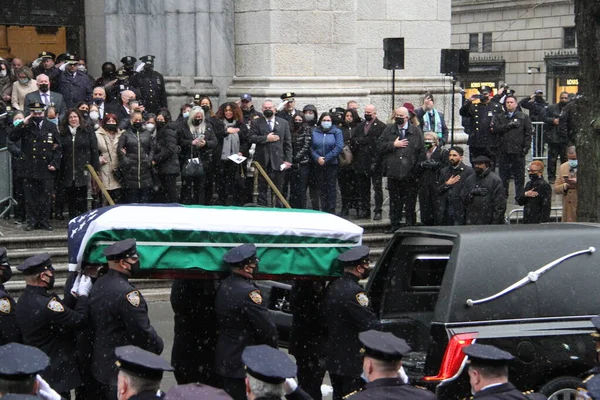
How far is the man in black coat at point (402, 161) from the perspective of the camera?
15898mm

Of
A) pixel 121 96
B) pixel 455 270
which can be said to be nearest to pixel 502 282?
pixel 455 270

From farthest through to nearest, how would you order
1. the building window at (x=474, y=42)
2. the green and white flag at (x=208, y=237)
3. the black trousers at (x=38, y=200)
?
the building window at (x=474, y=42)
the black trousers at (x=38, y=200)
the green and white flag at (x=208, y=237)

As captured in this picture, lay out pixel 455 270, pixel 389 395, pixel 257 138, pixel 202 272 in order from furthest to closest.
A: pixel 257 138 < pixel 202 272 < pixel 455 270 < pixel 389 395

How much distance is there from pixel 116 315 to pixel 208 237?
0.92m

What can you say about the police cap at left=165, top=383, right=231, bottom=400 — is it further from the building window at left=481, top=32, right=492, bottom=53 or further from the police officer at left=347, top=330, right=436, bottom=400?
the building window at left=481, top=32, right=492, bottom=53

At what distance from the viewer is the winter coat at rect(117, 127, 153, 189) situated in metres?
15.1

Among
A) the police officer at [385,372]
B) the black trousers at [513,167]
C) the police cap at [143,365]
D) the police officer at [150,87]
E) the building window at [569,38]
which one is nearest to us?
the police cap at [143,365]

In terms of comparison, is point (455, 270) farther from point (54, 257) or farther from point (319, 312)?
point (54, 257)

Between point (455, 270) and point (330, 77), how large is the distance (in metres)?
10.8

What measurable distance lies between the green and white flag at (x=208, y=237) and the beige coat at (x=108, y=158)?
20.1 feet

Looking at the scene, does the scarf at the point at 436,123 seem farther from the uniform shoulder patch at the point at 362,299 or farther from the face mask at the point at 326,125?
the uniform shoulder patch at the point at 362,299

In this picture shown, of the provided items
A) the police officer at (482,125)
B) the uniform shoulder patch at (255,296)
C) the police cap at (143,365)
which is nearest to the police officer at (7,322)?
the uniform shoulder patch at (255,296)

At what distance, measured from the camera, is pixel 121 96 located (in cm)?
1652

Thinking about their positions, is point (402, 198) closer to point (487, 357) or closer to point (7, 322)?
point (7, 322)
